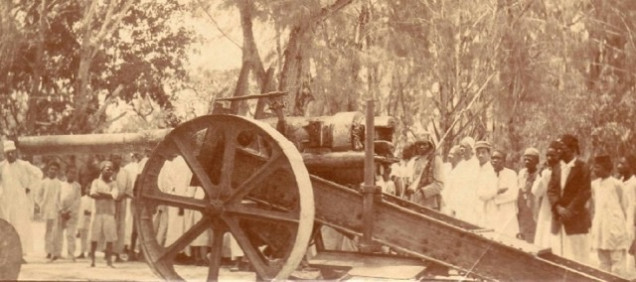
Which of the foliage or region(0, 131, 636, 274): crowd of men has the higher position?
the foliage

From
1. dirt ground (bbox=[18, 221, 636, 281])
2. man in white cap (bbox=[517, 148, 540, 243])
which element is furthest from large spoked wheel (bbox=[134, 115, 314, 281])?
man in white cap (bbox=[517, 148, 540, 243])

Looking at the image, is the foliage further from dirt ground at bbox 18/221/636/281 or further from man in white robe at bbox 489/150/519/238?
man in white robe at bbox 489/150/519/238

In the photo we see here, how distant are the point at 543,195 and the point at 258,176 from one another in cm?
378

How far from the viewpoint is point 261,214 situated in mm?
5695

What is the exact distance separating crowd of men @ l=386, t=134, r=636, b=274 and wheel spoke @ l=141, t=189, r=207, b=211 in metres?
1.53

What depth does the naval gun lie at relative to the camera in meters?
5.54

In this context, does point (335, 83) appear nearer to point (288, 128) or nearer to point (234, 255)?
point (234, 255)

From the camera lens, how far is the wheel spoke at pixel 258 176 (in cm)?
564

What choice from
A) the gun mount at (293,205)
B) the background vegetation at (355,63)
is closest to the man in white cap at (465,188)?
the background vegetation at (355,63)

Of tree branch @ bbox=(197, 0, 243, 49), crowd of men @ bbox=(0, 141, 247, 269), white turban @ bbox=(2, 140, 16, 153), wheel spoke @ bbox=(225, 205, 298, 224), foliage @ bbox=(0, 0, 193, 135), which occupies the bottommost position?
crowd of men @ bbox=(0, 141, 247, 269)

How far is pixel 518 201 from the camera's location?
981 cm

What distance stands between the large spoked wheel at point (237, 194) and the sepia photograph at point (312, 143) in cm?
1

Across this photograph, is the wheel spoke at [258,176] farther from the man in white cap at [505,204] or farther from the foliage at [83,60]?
the man in white cap at [505,204]

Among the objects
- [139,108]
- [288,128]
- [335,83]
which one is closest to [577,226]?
[288,128]
